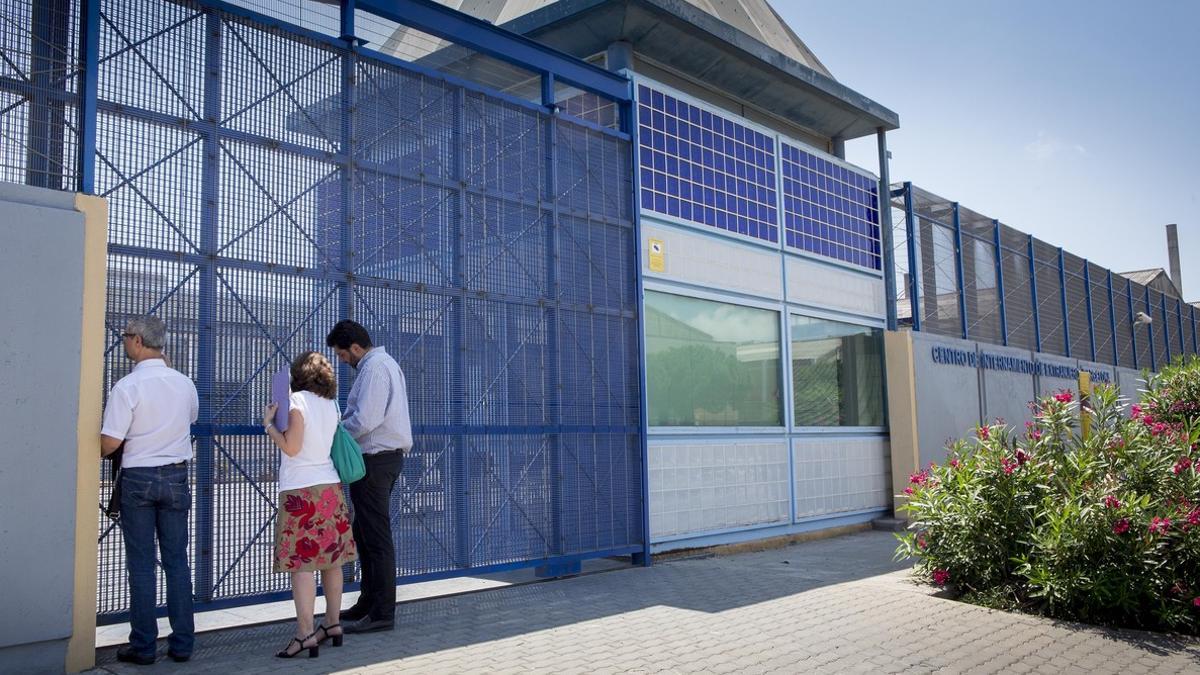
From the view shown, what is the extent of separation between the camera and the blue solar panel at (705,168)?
33.0 ft

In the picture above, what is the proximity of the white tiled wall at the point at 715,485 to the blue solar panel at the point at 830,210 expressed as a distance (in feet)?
9.20

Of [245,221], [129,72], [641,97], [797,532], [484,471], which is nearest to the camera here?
[129,72]

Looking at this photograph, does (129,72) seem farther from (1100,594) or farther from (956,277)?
(956,277)

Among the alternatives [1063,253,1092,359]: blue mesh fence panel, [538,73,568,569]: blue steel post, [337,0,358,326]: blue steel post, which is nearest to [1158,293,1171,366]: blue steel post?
[1063,253,1092,359]: blue mesh fence panel

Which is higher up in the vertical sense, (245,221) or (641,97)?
(641,97)

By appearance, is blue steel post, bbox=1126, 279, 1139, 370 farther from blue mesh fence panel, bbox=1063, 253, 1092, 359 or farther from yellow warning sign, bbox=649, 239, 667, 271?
yellow warning sign, bbox=649, 239, 667, 271

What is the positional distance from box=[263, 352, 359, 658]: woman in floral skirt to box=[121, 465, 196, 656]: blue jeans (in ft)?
1.78

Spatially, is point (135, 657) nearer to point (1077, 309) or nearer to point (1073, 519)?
point (1073, 519)

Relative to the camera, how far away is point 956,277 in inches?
612

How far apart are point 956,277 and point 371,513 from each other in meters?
11.9

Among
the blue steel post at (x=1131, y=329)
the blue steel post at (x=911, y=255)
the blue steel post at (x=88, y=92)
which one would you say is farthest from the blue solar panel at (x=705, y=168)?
the blue steel post at (x=1131, y=329)

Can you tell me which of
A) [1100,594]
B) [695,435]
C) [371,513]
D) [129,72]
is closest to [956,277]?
[695,435]

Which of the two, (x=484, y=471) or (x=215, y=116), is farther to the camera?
(x=484, y=471)

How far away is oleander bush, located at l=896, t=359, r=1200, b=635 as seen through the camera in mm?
6605
